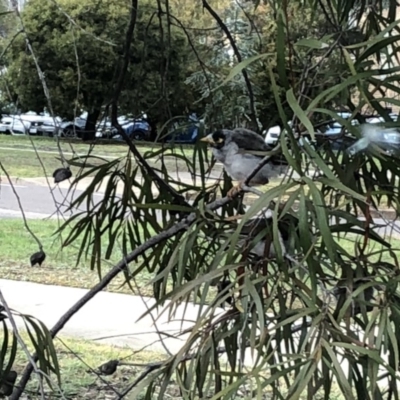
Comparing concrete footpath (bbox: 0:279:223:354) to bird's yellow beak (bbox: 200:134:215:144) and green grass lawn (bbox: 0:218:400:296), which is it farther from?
bird's yellow beak (bbox: 200:134:215:144)

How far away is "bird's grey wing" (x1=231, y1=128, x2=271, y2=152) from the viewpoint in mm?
1154

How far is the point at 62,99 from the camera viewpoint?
384cm

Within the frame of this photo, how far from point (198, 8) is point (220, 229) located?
109 cm

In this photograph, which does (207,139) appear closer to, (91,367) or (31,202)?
(91,367)

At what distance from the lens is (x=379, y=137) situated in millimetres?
698

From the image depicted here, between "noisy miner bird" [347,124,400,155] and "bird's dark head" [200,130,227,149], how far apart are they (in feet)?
1.83

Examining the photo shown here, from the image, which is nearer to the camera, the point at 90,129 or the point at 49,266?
the point at 90,129

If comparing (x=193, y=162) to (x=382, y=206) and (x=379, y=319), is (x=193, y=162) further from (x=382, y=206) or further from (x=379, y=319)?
(x=379, y=319)

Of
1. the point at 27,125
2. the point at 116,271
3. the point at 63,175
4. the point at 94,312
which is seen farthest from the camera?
the point at 94,312

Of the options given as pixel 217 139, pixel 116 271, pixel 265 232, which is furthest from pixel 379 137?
pixel 217 139

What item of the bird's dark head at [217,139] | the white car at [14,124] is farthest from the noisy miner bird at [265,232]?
the bird's dark head at [217,139]

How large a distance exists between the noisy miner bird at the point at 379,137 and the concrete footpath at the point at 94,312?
193cm

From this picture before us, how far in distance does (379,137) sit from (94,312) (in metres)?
2.47

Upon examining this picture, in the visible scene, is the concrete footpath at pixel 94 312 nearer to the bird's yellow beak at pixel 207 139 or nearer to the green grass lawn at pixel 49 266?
the green grass lawn at pixel 49 266
